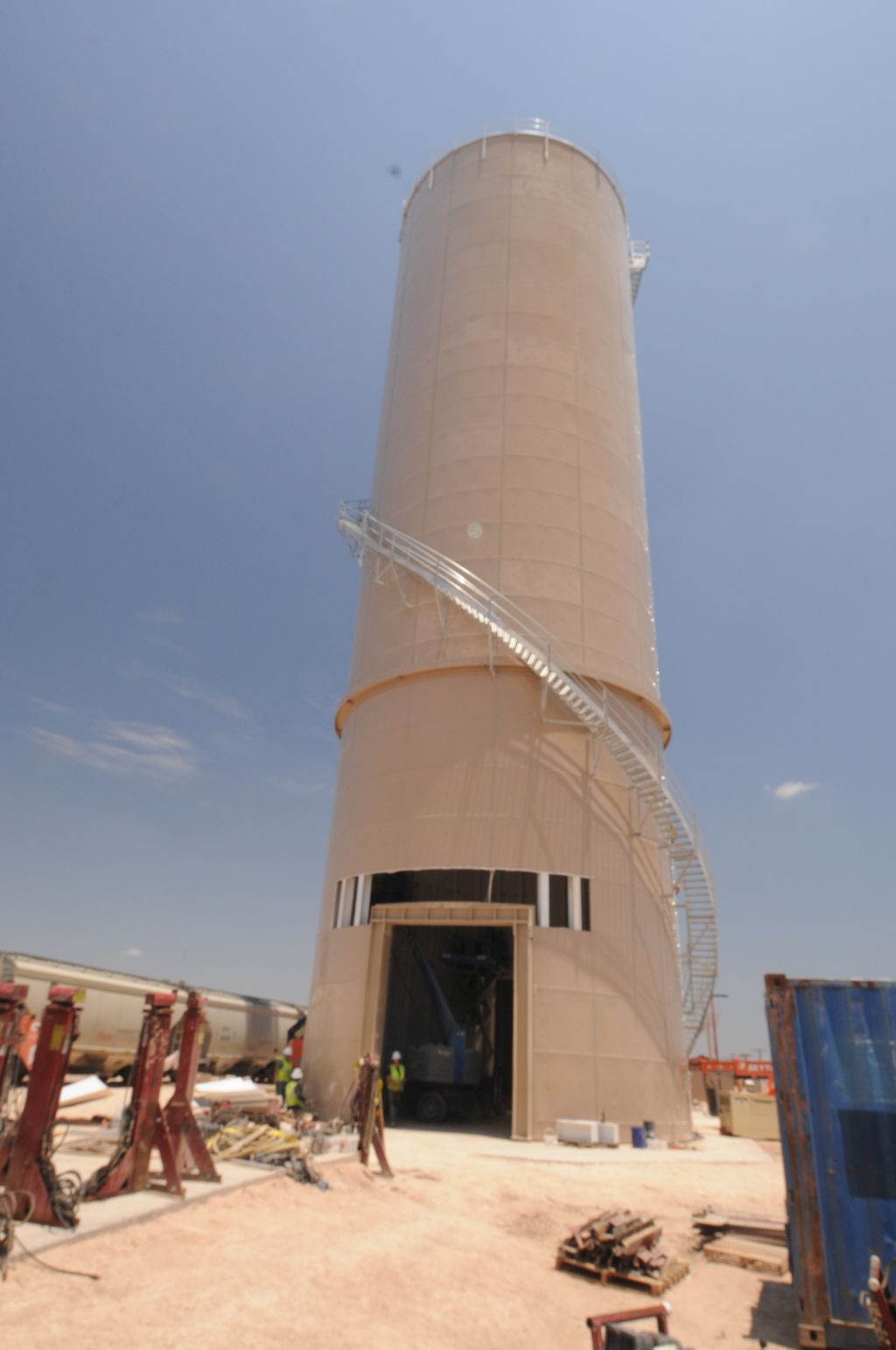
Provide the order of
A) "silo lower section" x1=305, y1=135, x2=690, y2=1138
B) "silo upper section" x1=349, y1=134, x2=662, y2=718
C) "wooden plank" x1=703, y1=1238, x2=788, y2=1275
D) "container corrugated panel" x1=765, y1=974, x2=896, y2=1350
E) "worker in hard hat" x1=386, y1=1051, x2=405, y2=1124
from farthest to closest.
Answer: "silo upper section" x1=349, y1=134, x2=662, y2=718 → "silo lower section" x1=305, y1=135, x2=690, y2=1138 → "worker in hard hat" x1=386, y1=1051, x2=405, y2=1124 → "wooden plank" x1=703, y1=1238, x2=788, y2=1275 → "container corrugated panel" x1=765, y1=974, x2=896, y2=1350

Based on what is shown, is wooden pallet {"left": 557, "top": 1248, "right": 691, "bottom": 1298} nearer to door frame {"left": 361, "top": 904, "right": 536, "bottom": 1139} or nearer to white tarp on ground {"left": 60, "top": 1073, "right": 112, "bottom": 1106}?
door frame {"left": 361, "top": 904, "right": 536, "bottom": 1139}

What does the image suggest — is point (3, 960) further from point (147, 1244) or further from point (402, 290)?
point (402, 290)

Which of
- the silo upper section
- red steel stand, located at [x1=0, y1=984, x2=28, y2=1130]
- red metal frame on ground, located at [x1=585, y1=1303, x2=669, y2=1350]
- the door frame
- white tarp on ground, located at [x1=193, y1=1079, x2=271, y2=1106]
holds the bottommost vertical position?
red metal frame on ground, located at [x1=585, y1=1303, x2=669, y2=1350]

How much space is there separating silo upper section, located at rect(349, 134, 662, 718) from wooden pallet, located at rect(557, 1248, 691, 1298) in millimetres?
15330

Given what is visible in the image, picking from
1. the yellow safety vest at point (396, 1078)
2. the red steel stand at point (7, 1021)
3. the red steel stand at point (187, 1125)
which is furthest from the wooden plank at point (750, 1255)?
the yellow safety vest at point (396, 1078)

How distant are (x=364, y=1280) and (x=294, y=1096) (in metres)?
Answer: 14.1

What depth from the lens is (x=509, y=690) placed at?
74.0ft

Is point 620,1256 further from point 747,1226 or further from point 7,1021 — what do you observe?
point 7,1021

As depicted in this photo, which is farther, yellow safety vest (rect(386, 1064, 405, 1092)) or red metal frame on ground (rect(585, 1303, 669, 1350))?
yellow safety vest (rect(386, 1064, 405, 1092))

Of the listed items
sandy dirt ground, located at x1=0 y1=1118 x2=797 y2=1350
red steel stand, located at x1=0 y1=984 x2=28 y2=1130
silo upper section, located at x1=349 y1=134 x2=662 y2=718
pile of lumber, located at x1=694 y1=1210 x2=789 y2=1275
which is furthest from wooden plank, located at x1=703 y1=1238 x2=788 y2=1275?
silo upper section, located at x1=349 y1=134 x2=662 y2=718

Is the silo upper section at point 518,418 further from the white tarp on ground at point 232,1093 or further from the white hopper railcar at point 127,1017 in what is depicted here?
the white hopper railcar at point 127,1017

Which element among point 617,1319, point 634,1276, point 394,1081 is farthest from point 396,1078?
point 617,1319

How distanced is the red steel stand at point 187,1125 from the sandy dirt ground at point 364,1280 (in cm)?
63

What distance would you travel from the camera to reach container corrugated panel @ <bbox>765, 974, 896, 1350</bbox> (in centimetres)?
691
